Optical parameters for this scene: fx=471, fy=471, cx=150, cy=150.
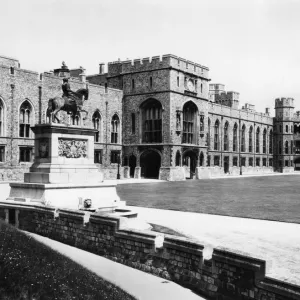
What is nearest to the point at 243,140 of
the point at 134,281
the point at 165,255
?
the point at 165,255

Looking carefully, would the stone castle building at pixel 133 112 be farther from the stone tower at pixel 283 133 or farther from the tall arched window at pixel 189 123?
the stone tower at pixel 283 133

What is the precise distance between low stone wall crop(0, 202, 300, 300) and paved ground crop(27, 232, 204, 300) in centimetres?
25

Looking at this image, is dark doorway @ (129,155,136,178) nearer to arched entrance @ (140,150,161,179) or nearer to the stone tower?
arched entrance @ (140,150,161,179)

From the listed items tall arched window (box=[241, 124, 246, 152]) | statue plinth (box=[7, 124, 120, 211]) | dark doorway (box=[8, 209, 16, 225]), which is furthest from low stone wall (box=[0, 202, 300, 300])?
Answer: tall arched window (box=[241, 124, 246, 152])

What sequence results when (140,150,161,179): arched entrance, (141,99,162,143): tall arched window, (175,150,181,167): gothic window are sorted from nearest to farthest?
1. (175,150,181,167): gothic window
2. (141,99,162,143): tall arched window
3. (140,150,161,179): arched entrance

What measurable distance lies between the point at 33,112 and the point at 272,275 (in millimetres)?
33116

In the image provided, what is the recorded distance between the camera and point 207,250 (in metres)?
8.19

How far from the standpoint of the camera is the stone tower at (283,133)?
8000cm

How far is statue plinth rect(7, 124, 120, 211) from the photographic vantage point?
1524 cm

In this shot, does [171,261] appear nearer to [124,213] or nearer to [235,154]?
[124,213]

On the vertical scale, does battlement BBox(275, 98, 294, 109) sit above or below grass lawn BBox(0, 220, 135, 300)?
above

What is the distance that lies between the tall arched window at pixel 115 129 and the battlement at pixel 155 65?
16.2ft

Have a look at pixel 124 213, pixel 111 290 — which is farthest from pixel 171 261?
pixel 124 213

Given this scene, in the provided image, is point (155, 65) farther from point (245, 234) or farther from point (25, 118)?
point (245, 234)
